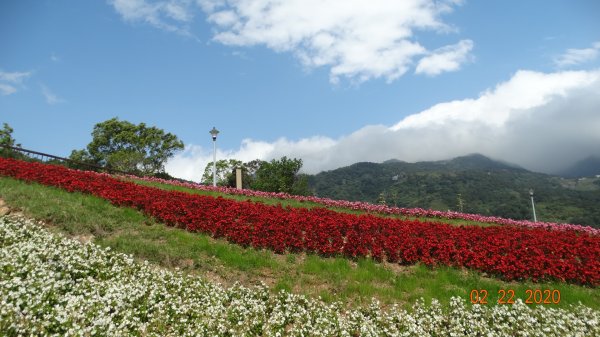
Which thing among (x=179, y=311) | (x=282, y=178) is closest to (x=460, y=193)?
(x=282, y=178)

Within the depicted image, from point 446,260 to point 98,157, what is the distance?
168 feet

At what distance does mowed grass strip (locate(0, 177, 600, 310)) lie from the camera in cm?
842

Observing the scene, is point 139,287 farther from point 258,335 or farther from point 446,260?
point 446,260

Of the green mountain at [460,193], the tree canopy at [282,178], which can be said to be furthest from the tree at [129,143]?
the green mountain at [460,193]

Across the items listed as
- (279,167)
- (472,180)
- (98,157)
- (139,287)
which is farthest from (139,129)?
(472,180)

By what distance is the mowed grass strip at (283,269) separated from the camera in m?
8.42

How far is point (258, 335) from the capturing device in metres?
6.46

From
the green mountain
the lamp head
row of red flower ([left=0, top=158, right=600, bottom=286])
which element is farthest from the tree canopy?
the green mountain

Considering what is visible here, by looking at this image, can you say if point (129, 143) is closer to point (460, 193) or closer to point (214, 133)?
point (214, 133)

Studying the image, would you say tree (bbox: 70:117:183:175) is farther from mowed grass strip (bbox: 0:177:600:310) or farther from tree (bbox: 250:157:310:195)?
mowed grass strip (bbox: 0:177:600:310)

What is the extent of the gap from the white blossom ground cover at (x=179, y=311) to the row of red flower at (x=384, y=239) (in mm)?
2302

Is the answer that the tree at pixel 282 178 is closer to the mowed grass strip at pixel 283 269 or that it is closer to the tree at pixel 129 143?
the tree at pixel 129 143

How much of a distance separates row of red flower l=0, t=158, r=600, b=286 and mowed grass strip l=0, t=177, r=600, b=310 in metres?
0.33

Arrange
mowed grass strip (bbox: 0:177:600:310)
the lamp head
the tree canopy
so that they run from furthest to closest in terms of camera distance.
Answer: the tree canopy → the lamp head → mowed grass strip (bbox: 0:177:600:310)
